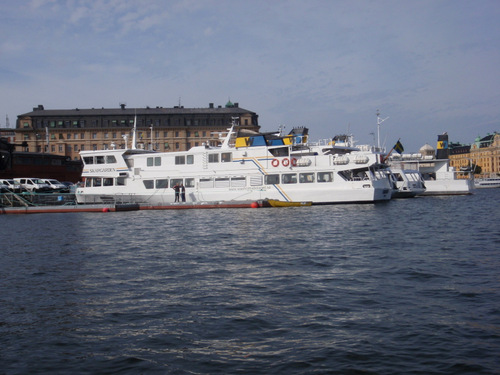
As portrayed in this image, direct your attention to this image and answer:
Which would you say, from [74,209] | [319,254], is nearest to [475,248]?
[319,254]

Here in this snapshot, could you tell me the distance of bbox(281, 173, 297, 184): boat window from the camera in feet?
127

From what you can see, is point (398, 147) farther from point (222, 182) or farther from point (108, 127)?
point (108, 127)

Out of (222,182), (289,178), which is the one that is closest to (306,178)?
(289,178)

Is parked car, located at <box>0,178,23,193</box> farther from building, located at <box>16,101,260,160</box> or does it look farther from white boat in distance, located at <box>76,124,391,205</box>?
building, located at <box>16,101,260,160</box>

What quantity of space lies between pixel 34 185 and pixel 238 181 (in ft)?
84.9

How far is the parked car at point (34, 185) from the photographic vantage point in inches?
2005

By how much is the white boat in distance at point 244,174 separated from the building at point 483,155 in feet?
450

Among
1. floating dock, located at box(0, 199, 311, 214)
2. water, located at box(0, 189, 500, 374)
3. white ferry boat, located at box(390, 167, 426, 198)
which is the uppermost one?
white ferry boat, located at box(390, 167, 426, 198)

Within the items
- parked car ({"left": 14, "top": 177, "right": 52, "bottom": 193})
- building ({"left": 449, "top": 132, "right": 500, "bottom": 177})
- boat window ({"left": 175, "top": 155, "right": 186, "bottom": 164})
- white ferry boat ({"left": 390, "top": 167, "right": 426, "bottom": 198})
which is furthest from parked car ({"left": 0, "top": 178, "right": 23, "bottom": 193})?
building ({"left": 449, "top": 132, "right": 500, "bottom": 177})

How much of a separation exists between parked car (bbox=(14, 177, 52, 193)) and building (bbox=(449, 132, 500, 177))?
470 ft

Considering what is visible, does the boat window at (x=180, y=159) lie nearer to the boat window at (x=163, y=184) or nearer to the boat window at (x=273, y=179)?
the boat window at (x=163, y=184)

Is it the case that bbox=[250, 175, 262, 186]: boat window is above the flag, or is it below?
below

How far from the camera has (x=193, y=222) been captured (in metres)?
27.3

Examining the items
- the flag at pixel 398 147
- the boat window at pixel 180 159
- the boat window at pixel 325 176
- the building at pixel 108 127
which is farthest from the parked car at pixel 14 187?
the building at pixel 108 127
